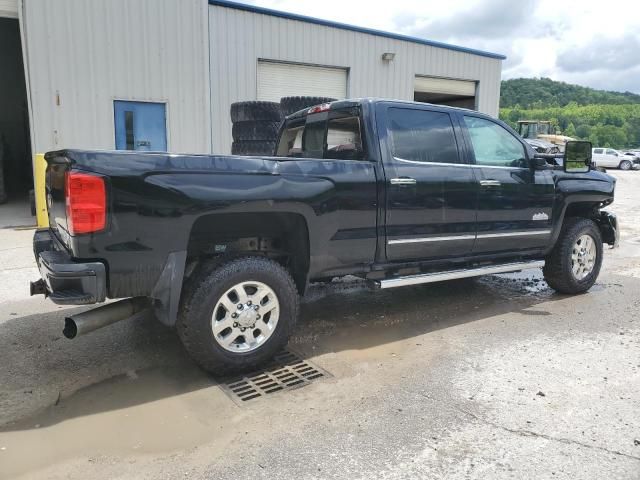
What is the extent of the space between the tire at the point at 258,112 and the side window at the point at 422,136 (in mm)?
4557

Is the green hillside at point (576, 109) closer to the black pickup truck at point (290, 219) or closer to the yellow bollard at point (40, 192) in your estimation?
the yellow bollard at point (40, 192)

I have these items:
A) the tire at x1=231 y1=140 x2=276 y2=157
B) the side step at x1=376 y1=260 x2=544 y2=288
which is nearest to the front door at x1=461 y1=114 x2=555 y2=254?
the side step at x1=376 y1=260 x2=544 y2=288

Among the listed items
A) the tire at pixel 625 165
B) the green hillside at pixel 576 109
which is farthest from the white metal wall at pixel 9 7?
the green hillside at pixel 576 109

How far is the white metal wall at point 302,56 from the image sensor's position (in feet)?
40.5

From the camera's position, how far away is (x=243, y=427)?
3.07 metres

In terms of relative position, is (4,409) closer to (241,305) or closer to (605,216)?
(241,305)

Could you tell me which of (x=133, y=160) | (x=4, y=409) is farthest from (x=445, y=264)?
(x=4, y=409)

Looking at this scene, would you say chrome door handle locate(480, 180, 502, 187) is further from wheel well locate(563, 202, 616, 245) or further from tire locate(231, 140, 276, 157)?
tire locate(231, 140, 276, 157)

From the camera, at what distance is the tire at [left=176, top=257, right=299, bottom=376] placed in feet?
11.3

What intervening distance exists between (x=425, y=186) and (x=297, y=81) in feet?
32.6

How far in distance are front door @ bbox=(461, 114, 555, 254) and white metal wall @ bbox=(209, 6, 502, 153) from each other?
8.44m

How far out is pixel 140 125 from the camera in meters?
11.4

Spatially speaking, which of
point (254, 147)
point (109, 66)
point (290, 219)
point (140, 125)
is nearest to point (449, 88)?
point (140, 125)

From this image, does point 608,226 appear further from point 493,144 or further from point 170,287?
point 170,287
